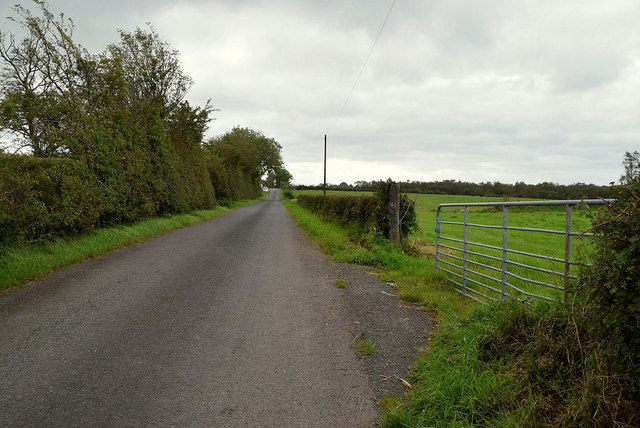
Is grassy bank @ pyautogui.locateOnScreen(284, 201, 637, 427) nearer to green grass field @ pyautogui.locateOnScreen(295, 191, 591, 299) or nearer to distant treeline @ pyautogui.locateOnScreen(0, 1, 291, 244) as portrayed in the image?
green grass field @ pyautogui.locateOnScreen(295, 191, 591, 299)

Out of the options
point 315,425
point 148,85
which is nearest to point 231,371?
point 315,425

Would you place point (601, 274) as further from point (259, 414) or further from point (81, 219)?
point (81, 219)

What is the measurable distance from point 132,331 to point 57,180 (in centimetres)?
610

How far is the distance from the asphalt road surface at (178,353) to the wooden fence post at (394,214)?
3887 millimetres

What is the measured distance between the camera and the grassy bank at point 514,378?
210cm

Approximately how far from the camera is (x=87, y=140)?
33.1 feet

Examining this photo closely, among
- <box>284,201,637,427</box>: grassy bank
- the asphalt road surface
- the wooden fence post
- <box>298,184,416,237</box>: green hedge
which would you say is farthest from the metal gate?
<box>298,184,416,237</box>: green hedge

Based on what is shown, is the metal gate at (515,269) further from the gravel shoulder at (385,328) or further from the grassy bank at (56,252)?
the grassy bank at (56,252)

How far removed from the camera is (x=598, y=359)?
2.20m

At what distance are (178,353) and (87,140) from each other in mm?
8997

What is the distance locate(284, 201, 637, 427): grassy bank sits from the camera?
2.10m

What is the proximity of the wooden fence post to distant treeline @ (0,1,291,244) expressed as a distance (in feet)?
26.2

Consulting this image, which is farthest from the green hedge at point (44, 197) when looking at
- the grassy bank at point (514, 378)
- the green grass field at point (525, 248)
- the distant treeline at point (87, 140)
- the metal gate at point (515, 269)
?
the green grass field at point (525, 248)

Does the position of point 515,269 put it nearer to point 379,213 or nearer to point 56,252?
point 379,213
